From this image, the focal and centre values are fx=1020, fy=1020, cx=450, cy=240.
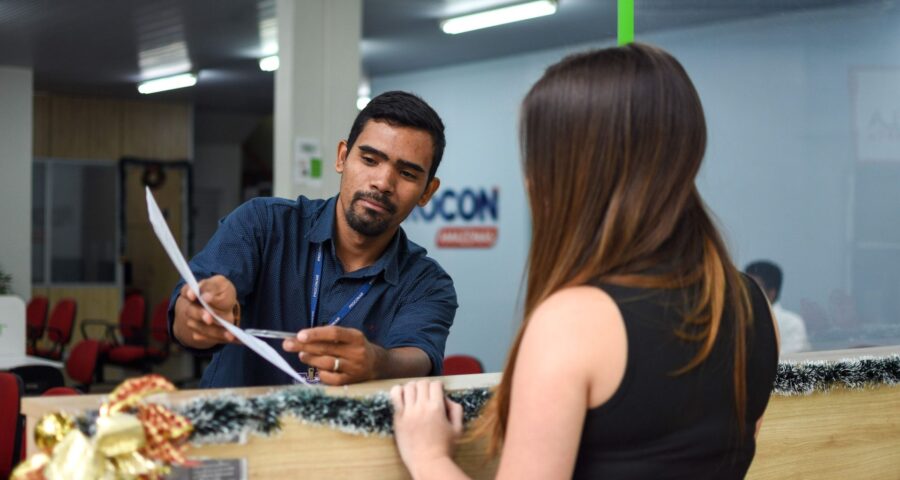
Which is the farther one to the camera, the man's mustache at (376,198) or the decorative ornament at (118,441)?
the man's mustache at (376,198)

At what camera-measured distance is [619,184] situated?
1.24 meters

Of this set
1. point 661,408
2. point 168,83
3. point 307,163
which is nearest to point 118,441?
point 661,408

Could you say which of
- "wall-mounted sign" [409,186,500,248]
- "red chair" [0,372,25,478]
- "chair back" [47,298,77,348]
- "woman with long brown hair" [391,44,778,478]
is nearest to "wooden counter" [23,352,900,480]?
"woman with long brown hair" [391,44,778,478]

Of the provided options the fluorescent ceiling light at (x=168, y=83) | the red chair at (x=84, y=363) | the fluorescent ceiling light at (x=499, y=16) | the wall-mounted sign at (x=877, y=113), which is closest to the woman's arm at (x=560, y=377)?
the wall-mounted sign at (x=877, y=113)

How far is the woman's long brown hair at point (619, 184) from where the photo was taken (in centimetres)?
123

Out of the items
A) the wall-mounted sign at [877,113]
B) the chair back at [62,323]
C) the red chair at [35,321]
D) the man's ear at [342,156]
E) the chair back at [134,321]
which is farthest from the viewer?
the chair back at [134,321]

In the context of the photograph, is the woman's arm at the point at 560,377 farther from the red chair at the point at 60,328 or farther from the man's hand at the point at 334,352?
the red chair at the point at 60,328

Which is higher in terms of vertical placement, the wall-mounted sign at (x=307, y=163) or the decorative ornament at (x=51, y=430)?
the wall-mounted sign at (x=307, y=163)

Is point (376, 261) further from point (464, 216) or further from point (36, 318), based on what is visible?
point (36, 318)

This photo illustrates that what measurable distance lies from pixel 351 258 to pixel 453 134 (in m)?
8.24

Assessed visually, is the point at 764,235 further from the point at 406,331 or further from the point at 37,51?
the point at 37,51

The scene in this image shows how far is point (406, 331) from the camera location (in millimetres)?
1995

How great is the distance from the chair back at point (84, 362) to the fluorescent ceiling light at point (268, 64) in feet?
13.7

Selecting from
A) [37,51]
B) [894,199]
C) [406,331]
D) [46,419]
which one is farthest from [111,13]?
[46,419]
